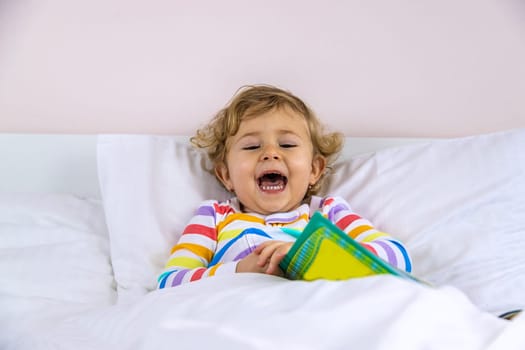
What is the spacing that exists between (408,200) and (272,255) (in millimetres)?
464

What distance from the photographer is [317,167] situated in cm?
139

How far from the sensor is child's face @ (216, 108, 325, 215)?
127cm

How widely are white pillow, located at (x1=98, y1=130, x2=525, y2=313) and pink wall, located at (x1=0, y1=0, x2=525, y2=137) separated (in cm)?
22

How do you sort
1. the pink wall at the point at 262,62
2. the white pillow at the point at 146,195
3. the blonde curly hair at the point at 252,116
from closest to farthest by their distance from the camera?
the white pillow at the point at 146,195
the blonde curly hair at the point at 252,116
the pink wall at the point at 262,62

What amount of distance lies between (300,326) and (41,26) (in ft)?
3.86

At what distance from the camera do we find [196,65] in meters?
1.58

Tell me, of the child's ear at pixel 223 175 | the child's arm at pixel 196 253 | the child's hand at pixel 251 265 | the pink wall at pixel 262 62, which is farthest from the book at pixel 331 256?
the pink wall at pixel 262 62

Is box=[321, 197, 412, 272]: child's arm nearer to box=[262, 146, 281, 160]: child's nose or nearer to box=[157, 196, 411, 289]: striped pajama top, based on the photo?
box=[157, 196, 411, 289]: striped pajama top

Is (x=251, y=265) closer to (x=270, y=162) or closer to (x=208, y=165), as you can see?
(x=270, y=162)

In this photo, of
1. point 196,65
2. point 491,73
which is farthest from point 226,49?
point 491,73

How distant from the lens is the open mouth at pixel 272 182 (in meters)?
1.29

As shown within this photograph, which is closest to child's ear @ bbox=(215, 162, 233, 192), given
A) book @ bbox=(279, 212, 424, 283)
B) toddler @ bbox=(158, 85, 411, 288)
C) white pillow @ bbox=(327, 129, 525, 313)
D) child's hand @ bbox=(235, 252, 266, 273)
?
toddler @ bbox=(158, 85, 411, 288)

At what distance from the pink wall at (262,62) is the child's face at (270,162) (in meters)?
0.29

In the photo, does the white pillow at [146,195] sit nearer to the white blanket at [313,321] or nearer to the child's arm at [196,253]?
the child's arm at [196,253]
